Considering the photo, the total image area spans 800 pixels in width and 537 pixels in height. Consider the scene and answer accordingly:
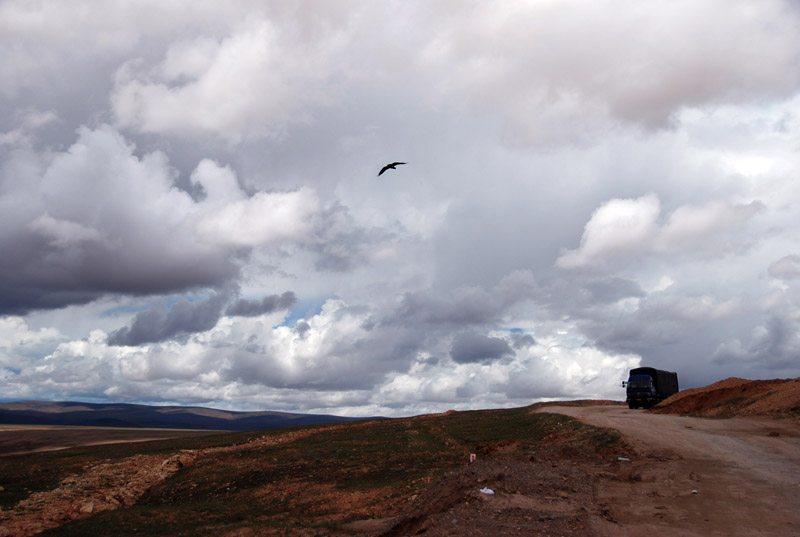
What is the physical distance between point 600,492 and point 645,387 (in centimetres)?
3735

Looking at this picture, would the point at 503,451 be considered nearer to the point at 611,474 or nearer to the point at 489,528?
the point at 611,474

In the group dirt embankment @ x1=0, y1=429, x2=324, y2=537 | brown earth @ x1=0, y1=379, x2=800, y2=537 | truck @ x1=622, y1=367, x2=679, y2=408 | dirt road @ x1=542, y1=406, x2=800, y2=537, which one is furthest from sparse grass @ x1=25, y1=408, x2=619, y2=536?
truck @ x1=622, y1=367, x2=679, y2=408

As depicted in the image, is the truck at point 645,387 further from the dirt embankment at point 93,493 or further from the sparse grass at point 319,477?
the dirt embankment at point 93,493

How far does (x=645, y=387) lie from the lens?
53.6 m

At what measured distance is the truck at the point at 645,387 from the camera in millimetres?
53344

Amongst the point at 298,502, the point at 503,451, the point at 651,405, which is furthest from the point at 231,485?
the point at 651,405

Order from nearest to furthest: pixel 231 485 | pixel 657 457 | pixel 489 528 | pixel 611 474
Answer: pixel 489 528 < pixel 611 474 < pixel 657 457 < pixel 231 485

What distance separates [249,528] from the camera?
26.2 meters

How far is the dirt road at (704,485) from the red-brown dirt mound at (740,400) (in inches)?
286

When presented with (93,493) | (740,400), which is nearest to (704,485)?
(740,400)

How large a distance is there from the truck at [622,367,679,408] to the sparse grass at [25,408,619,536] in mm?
10030

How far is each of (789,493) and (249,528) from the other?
21.2 meters

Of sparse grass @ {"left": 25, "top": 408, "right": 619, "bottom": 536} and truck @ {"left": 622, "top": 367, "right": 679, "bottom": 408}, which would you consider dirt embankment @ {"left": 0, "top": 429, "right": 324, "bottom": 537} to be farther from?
truck @ {"left": 622, "top": 367, "right": 679, "bottom": 408}

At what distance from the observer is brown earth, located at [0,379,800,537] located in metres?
16.1
